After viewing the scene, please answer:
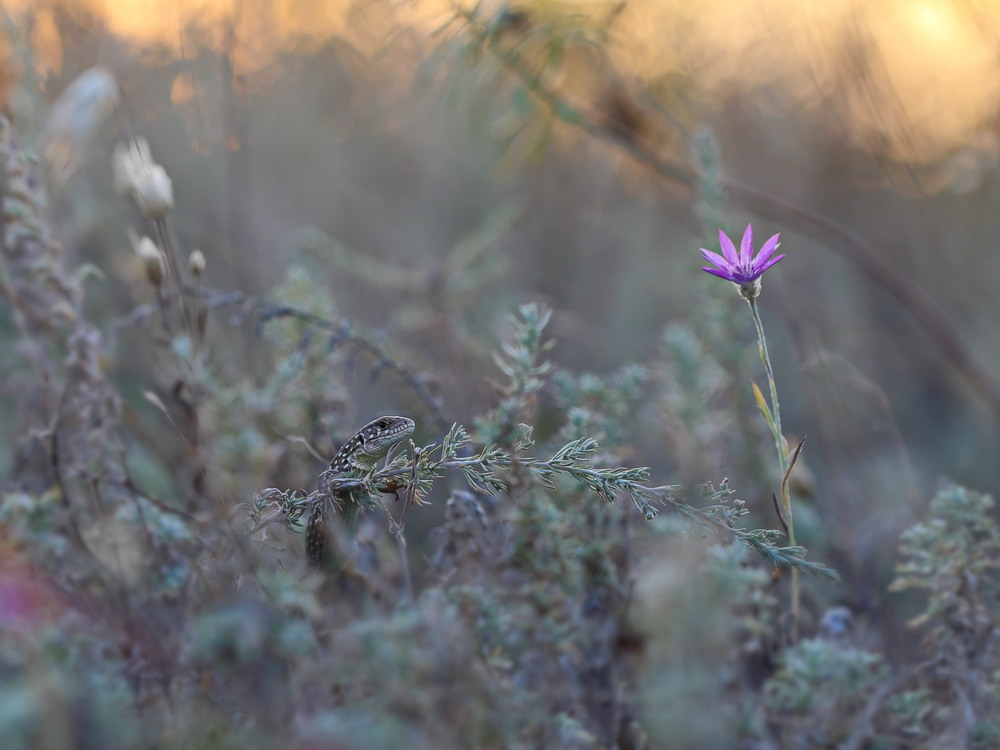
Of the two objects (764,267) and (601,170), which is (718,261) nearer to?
(764,267)

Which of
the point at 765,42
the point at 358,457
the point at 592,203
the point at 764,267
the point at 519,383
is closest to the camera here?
the point at 764,267

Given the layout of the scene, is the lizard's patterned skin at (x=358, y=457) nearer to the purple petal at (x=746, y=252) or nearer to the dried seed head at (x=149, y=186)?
the purple petal at (x=746, y=252)

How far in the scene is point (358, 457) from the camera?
803 mm

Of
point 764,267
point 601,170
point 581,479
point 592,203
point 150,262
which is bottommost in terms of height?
point 581,479

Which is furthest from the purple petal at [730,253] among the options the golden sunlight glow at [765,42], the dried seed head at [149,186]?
the golden sunlight glow at [765,42]

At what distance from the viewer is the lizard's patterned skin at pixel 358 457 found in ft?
2.54

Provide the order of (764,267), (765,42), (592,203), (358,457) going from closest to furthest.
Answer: (764,267), (358,457), (765,42), (592,203)

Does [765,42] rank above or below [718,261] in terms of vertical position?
above

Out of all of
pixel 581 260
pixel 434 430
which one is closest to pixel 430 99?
pixel 581 260

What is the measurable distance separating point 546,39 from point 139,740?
122 cm

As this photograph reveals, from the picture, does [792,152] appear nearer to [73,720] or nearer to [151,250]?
[151,250]

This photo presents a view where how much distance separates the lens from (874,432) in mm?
2074

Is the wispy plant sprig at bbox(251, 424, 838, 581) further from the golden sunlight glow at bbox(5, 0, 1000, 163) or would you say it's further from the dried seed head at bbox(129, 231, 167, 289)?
the golden sunlight glow at bbox(5, 0, 1000, 163)

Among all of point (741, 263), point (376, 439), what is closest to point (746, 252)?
point (741, 263)
